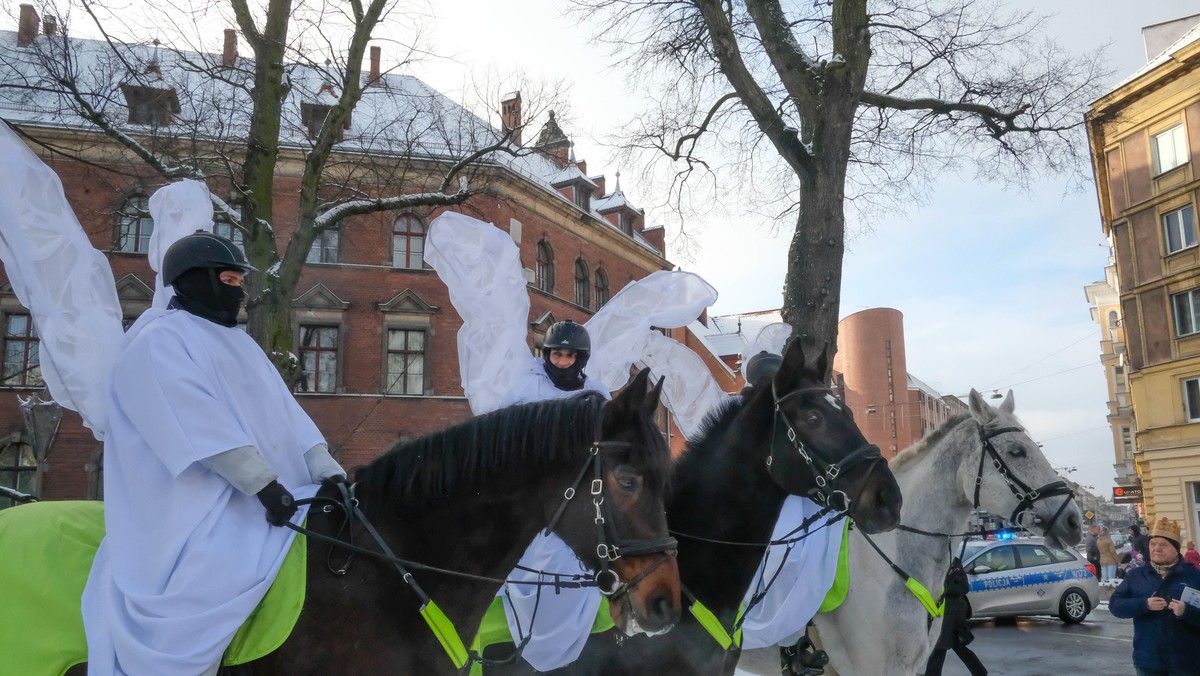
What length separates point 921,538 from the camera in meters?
5.93

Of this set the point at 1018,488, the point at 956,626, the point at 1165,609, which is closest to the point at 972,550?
the point at 956,626

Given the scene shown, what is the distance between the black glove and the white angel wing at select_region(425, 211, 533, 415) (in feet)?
11.4

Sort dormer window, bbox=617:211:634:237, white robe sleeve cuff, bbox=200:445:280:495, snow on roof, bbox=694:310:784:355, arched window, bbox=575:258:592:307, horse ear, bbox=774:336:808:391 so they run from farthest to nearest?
snow on roof, bbox=694:310:784:355, dormer window, bbox=617:211:634:237, arched window, bbox=575:258:592:307, horse ear, bbox=774:336:808:391, white robe sleeve cuff, bbox=200:445:280:495

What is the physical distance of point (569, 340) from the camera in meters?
5.75

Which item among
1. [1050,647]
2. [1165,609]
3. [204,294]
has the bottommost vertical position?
[1050,647]

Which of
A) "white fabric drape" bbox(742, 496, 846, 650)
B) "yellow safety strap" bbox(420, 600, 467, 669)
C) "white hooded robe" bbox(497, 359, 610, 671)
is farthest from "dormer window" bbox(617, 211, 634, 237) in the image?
"yellow safety strap" bbox(420, 600, 467, 669)

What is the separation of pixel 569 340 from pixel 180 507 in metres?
2.98

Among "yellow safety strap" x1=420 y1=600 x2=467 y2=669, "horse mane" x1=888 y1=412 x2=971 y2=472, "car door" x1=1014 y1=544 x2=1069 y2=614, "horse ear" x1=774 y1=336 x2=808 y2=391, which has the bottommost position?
"car door" x1=1014 y1=544 x2=1069 y2=614

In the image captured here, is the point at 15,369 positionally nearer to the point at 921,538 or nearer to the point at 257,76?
the point at 257,76

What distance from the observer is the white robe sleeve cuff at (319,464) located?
3.78 meters

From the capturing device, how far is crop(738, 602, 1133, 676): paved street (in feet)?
38.9

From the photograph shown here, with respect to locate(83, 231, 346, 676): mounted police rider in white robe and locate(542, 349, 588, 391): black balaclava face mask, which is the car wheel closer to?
locate(542, 349, 588, 391): black balaclava face mask

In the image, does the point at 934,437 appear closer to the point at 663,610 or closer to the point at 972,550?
the point at 663,610

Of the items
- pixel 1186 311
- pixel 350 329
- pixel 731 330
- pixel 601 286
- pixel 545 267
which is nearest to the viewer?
pixel 350 329
